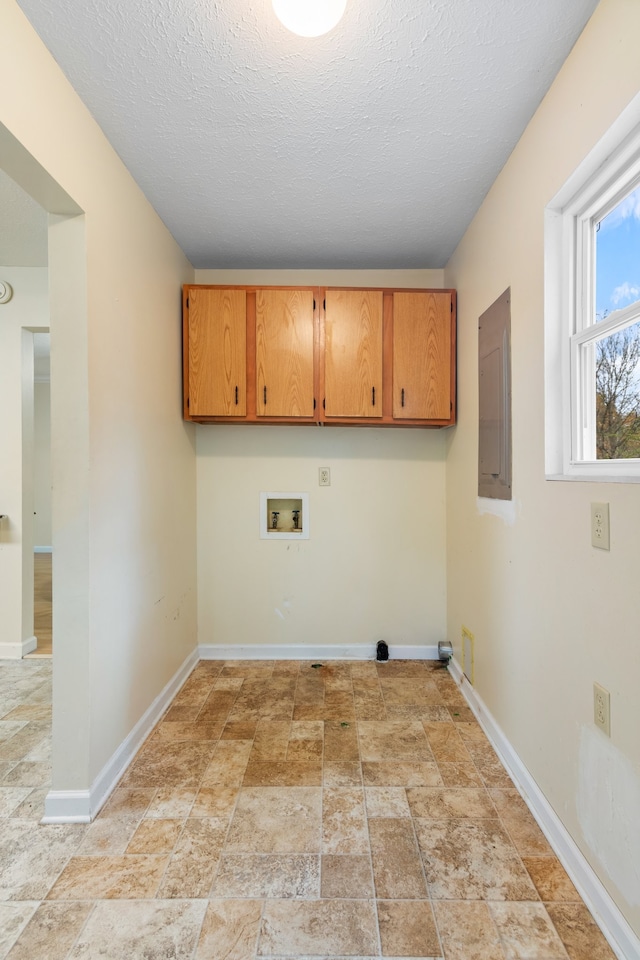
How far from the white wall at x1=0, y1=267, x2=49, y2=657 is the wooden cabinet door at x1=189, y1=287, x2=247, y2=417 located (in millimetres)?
1173

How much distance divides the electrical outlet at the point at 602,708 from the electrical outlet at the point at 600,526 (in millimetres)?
393

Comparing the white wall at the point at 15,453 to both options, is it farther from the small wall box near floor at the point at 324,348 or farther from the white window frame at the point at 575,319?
the white window frame at the point at 575,319

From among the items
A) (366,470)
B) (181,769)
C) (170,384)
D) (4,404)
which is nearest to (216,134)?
(170,384)

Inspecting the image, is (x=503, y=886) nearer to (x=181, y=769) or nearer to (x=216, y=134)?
(x=181, y=769)

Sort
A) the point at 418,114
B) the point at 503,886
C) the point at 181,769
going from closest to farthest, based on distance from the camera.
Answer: the point at 503,886 → the point at 418,114 → the point at 181,769

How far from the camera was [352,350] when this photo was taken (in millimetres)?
2475

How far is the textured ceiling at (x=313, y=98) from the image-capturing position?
121 centimetres

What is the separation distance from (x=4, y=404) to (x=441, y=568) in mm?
3095

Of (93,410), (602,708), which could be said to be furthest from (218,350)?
(602,708)

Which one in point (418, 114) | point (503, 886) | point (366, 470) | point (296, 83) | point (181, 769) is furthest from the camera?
point (366, 470)

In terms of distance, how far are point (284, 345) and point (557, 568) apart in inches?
71.0

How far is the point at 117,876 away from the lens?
1287 mm

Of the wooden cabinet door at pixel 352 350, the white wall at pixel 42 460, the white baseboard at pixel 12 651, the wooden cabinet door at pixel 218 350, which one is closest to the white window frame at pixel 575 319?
the wooden cabinet door at pixel 352 350

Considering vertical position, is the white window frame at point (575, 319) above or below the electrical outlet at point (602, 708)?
above
